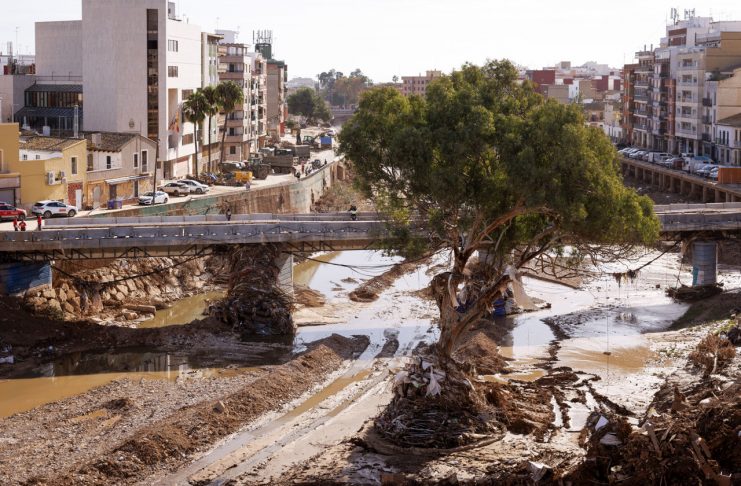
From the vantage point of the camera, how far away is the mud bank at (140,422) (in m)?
30.2

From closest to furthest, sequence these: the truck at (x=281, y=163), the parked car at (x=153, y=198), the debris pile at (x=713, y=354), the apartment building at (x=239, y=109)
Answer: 1. the debris pile at (x=713, y=354)
2. the parked car at (x=153, y=198)
3. the truck at (x=281, y=163)
4. the apartment building at (x=239, y=109)

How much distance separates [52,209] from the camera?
63.2 meters

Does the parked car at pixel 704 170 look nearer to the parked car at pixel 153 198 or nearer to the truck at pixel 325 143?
the parked car at pixel 153 198

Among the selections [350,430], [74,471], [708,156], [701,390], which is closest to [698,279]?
[701,390]

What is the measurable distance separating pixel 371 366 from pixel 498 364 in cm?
480

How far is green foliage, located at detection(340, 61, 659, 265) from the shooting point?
31.6m

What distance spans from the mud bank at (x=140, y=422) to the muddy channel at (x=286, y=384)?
62 mm

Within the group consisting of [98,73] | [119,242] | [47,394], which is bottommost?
[47,394]

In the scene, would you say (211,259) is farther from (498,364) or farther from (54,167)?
(498,364)

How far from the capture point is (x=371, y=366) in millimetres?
44312

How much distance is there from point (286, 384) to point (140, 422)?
246 inches

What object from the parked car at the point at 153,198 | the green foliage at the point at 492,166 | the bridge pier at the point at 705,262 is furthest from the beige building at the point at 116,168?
the green foliage at the point at 492,166

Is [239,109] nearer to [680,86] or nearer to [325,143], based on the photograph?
[325,143]

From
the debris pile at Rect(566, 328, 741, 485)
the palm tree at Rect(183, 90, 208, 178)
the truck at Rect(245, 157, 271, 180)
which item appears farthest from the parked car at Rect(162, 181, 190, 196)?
the debris pile at Rect(566, 328, 741, 485)
